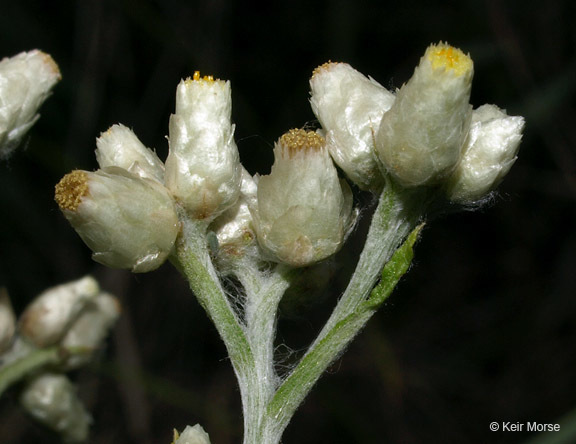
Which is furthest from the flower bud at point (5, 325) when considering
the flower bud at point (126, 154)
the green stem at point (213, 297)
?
the green stem at point (213, 297)

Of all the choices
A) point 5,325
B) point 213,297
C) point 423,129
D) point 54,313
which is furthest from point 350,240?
point 423,129

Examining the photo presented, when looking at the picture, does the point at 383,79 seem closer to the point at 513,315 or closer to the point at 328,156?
the point at 513,315

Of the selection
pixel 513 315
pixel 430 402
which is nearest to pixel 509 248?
pixel 513 315

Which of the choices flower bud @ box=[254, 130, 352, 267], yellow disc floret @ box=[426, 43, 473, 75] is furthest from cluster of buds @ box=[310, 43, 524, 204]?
flower bud @ box=[254, 130, 352, 267]

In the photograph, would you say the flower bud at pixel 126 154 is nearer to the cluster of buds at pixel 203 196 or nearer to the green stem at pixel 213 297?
the cluster of buds at pixel 203 196

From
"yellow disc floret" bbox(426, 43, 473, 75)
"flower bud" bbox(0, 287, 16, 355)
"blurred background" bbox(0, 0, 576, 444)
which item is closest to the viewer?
"yellow disc floret" bbox(426, 43, 473, 75)

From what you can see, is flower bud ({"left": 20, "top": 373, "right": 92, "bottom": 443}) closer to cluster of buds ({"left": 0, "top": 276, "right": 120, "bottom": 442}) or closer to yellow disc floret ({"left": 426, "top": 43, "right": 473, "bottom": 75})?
cluster of buds ({"left": 0, "top": 276, "right": 120, "bottom": 442})
